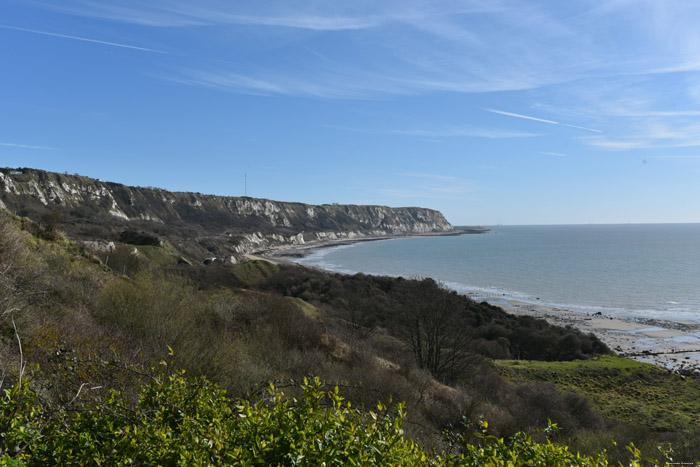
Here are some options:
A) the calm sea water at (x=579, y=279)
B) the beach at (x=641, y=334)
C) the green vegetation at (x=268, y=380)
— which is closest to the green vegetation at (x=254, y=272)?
the green vegetation at (x=268, y=380)

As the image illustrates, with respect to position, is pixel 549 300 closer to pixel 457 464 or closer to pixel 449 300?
pixel 449 300

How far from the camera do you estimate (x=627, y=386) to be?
32.2 m

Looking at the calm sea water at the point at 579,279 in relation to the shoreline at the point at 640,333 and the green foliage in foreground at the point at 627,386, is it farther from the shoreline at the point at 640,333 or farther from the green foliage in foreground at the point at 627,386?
the green foliage in foreground at the point at 627,386

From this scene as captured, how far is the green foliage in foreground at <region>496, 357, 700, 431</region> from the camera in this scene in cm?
2597

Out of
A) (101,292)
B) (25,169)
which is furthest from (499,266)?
(25,169)

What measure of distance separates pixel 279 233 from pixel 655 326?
147037mm

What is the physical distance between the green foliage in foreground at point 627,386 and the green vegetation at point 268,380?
229mm

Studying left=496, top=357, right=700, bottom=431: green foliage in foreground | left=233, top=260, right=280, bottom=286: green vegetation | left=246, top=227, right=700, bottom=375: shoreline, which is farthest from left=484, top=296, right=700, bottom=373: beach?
left=233, top=260, right=280, bottom=286: green vegetation

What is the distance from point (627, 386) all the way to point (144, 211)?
145494 mm

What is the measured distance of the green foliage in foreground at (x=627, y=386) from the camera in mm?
25969

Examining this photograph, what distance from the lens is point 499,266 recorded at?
101375 mm

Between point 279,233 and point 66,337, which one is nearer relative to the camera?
point 66,337

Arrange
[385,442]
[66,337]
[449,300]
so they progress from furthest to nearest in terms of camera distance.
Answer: [449,300] → [66,337] → [385,442]

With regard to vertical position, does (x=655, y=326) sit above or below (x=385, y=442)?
below
